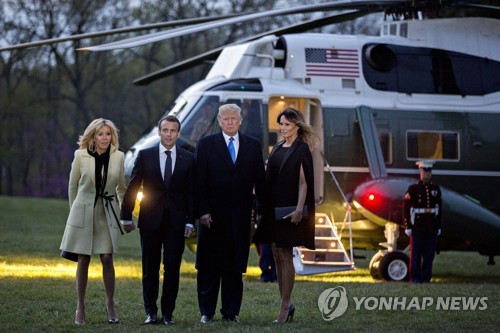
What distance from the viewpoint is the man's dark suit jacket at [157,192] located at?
9195mm

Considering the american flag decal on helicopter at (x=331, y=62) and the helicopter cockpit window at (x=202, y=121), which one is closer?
the helicopter cockpit window at (x=202, y=121)

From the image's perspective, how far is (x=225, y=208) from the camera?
9430mm

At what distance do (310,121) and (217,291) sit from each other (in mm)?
6765

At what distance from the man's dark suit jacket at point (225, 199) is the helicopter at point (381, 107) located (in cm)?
521

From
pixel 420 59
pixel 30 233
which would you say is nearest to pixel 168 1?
pixel 30 233

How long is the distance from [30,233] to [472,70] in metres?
12.6

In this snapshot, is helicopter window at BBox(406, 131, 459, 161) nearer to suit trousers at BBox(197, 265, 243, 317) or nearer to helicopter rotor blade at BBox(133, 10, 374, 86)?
helicopter rotor blade at BBox(133, 10, 374, 86)

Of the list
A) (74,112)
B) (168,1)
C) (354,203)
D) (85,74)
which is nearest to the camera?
(354,203)

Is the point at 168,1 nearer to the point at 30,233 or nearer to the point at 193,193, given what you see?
the point at 30,233

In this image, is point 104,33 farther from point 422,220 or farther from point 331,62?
point 422,220

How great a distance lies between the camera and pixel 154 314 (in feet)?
30.1

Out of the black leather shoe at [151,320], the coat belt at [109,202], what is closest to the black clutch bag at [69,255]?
the coat belt at [109,202]

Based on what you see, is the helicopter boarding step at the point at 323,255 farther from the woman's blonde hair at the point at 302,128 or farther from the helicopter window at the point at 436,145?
the woman's blonde hair at the point at 302,128

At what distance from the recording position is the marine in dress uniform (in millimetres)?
14312
